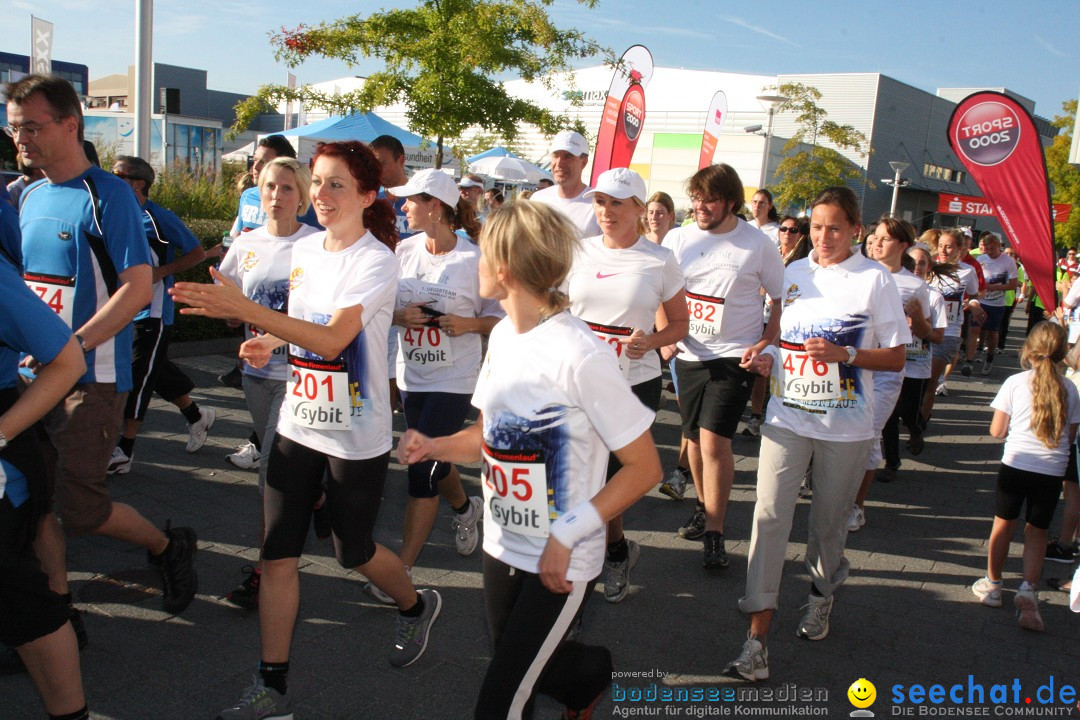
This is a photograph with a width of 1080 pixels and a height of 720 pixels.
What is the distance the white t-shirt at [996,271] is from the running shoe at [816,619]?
417 inches

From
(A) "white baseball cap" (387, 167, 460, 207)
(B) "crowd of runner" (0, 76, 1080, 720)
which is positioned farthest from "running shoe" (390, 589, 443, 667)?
(A) "white baseball cap" (387, 167, 460, 207)

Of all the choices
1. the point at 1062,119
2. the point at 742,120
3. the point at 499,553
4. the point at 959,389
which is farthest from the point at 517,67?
the point at 742,120

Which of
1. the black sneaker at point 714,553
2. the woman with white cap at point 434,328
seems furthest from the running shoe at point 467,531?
the black sneaker at point 714,553

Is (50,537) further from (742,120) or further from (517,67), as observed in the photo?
(742,120)

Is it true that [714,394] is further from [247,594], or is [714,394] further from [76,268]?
[76,268]

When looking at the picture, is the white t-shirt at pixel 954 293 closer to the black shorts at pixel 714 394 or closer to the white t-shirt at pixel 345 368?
the black shorts at pixel 714 394

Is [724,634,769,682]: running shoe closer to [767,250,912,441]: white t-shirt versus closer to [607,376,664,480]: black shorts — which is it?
[767,250,912,441]: white t-shirt

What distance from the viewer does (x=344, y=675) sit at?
10.9ft

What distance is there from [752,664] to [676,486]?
2.48 meters

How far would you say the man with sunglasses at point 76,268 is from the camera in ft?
10.5

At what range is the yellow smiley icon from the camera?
3400 mm

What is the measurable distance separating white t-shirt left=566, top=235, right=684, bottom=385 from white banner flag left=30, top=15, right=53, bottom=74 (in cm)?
1386

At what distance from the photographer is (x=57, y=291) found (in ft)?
10.9

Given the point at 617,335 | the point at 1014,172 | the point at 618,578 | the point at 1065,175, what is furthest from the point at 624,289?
the point at 1065,175
